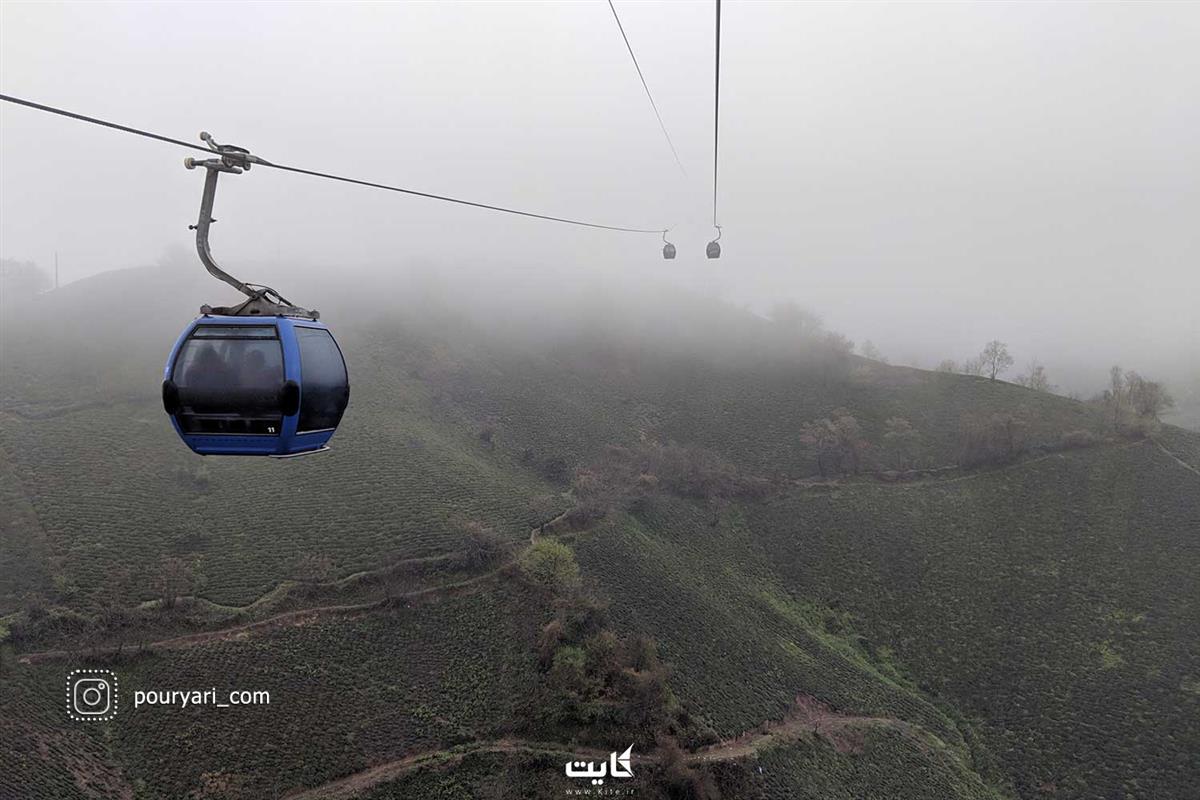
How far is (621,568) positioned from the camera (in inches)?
1363

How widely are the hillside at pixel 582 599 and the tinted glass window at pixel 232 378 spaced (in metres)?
17.9

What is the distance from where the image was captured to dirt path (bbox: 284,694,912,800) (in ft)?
66.5

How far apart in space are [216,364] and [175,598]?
78.3 ft

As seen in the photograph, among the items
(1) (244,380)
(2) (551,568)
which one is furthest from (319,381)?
(2) (551,568)

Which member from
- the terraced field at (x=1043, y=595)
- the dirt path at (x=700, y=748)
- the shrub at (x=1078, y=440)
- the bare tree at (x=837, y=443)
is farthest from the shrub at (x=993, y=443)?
the dirt path at (x=700, y=748)

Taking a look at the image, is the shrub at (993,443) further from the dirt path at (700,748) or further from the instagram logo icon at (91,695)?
the instagram logo icon at (91,695)

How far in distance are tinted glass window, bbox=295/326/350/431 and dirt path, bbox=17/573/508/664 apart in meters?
21.7

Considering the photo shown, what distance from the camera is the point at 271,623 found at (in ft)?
84.7

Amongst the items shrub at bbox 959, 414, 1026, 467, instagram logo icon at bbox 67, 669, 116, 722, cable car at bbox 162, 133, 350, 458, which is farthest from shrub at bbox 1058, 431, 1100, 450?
instagram logo icon at bbox 67, 669, 116, 722

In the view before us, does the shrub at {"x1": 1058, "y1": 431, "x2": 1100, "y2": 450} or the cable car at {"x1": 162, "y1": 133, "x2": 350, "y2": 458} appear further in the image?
the shrub at {"x1": 1058, "y1": 431, "x2": 1100, "y2": 450}

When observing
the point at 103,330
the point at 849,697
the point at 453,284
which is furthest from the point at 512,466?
the point at 453,284

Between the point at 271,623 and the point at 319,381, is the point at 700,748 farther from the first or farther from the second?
the point at 319,381

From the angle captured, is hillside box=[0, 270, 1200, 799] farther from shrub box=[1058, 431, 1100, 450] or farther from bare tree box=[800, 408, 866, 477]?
bare tree box=[800, 408, 866, 477]

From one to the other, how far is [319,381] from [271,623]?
74.4ft
